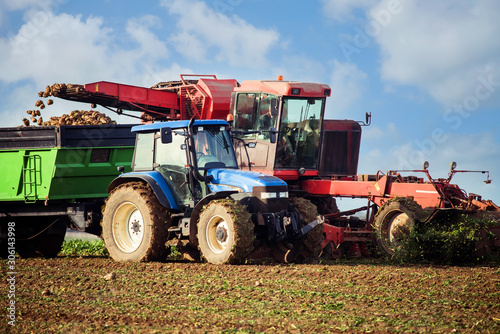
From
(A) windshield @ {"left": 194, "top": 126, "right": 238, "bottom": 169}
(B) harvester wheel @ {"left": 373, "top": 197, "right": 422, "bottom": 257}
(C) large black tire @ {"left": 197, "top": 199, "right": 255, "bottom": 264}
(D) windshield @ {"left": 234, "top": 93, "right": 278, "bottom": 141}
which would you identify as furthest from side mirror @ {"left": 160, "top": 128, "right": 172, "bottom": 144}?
(B) harvester wheel @ {"left": 373, "top": 197, "right": 422, "bottom": 257}

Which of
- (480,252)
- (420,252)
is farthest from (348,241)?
(480,252)

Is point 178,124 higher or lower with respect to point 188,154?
higher

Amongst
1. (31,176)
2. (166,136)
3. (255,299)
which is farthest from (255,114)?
(255,299)

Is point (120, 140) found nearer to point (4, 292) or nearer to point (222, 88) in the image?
point (222, 88)

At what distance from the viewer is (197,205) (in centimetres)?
1064

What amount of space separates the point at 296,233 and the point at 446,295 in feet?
11.0

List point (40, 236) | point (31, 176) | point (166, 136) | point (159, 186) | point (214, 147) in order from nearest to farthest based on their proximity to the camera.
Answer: point (166, 136)
point (159, 186)
point (214, 147)
point (31, 176)
point (40, 236)

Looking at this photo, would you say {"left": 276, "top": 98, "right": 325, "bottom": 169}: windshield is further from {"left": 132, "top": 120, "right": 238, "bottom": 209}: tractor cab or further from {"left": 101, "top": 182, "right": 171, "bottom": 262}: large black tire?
{"left": 101, "top": 182, "right": 171, "bottom": 262}: large black tire

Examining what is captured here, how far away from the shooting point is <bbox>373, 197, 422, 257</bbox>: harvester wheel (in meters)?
12.6

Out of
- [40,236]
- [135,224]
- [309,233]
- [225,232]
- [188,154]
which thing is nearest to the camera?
[225,232]

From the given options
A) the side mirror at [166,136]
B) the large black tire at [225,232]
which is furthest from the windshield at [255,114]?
the large black tire at [225,232]

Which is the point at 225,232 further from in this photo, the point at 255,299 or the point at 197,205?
the point at 255,299

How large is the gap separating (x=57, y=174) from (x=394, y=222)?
22.9ft

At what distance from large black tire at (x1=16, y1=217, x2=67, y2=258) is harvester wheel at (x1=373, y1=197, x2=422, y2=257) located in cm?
671
